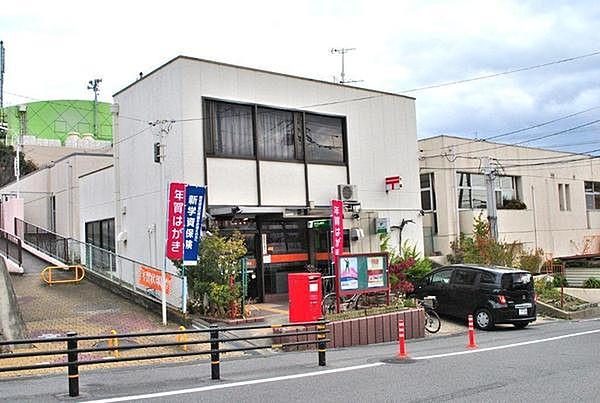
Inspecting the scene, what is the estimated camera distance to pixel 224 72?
1933 cm

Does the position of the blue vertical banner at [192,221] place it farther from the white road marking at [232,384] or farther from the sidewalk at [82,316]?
the white road marking at [232,384]

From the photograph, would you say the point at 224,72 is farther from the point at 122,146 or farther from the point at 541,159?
the point at 541,159

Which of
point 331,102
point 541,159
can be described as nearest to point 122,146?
point 331,102

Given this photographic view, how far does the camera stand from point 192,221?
16812mm

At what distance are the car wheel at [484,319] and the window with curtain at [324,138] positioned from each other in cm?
740

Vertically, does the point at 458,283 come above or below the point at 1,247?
below

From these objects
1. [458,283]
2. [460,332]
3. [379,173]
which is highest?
[379,173]

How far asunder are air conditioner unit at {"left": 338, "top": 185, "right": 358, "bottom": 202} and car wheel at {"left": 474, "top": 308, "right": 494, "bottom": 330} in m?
6.03

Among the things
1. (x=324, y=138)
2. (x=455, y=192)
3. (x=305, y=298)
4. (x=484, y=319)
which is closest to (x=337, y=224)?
(x=324, y=138)

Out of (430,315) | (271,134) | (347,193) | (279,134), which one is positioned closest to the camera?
(430,315)

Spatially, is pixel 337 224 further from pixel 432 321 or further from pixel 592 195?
pixel 592 195

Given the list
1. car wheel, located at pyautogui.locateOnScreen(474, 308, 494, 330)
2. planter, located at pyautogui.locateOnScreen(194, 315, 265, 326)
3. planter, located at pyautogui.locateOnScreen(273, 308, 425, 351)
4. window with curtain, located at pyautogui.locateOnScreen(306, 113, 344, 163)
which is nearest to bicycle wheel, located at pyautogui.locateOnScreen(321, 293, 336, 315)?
planter, located at pyautogui.locateOnScreen(273, 308, 425, 351)

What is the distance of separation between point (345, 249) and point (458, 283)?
190 inches

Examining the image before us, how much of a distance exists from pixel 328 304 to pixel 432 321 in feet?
10.1
